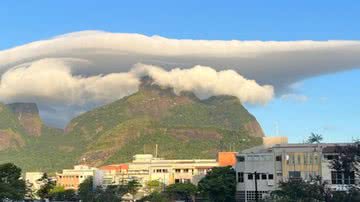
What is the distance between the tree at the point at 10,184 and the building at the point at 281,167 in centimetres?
3534

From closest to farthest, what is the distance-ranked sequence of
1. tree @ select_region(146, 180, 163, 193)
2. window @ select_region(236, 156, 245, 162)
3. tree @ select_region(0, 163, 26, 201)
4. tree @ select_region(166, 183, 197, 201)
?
tree @ select_region(0, 163, 26, 201), window @ select_region(236, 156, 245, 162), tree @ select_region(166, 183, 197, 201), tree @ select_region(146, 180, 163, 193)

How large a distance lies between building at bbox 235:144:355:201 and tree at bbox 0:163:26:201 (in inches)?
1391

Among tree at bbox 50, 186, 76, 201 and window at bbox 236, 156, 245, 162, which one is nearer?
window at bbox 236, 156, 245, 162

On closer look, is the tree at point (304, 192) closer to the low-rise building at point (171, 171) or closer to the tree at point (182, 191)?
the tree at point (182, 191)

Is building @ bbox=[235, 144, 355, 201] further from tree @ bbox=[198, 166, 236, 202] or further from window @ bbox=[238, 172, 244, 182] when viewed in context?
tree @ bbox=[198, 166, 236, 202]

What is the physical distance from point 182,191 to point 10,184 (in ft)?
167

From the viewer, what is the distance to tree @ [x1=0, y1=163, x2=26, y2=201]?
225ft

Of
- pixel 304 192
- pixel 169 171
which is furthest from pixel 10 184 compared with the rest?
pixel 169 171

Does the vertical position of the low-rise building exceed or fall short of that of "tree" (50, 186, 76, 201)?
it exceeds it

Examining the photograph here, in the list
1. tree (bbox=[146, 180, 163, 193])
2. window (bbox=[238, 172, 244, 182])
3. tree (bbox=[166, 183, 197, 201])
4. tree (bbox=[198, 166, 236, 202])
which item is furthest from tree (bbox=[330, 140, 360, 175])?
tree (bbox=[146, 180, 163, 193])

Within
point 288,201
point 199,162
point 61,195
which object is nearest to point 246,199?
point 288,201

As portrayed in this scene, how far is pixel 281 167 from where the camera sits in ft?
296

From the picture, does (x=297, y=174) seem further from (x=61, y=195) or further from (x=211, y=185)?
(x=61, y=195)

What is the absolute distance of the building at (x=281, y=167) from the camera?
287 ft
